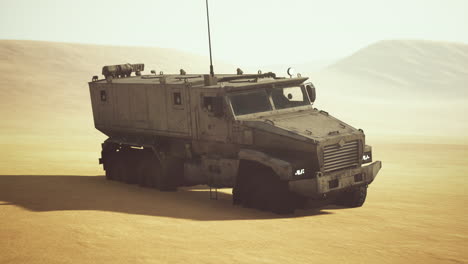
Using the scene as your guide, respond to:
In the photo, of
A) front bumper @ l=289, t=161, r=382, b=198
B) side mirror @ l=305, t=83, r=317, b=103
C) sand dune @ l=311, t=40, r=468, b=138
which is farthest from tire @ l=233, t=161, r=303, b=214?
sand dune @ l=311, t=40, r=468, b=138

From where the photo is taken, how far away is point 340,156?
41.8ft

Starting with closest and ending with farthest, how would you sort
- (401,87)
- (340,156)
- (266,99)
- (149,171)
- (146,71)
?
(340,156), (266,99), (149,171), (146,71), (401,87)

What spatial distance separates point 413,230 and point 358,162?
2.24 meters

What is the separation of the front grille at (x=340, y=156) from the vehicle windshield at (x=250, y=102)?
196 cm

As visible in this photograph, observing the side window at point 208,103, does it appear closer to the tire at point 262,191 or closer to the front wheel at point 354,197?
the tire at point 262,191

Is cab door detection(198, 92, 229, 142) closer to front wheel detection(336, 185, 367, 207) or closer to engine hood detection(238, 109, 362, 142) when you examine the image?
engine hood detection(238, 109, 362, 142)

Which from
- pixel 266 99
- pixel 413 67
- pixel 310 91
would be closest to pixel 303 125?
pixel 266 99

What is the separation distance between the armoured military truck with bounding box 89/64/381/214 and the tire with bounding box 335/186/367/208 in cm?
2

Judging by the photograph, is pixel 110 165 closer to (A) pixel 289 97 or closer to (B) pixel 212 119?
(B) pixel 212 119

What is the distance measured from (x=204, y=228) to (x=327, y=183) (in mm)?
2753

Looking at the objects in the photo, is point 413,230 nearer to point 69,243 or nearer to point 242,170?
point 242,170

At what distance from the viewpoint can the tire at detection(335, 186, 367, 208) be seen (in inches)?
539

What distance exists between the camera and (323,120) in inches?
539

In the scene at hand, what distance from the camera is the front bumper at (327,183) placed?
12109 millimetres
